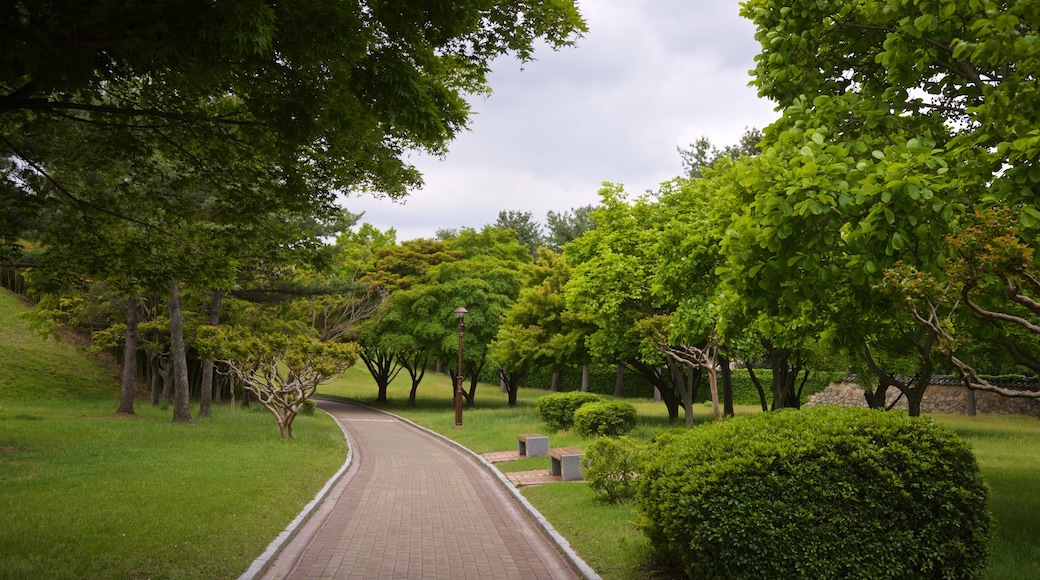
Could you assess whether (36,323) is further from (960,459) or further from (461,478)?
(960,459)

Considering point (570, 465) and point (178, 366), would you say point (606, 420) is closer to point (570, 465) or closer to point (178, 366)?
point (570, 465)

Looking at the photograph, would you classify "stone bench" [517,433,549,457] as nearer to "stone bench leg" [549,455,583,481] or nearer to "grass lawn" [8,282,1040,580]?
"grass lawn" [8,282,1040,580]

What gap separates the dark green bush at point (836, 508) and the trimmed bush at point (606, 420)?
12813 mm

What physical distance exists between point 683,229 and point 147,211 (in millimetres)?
12227

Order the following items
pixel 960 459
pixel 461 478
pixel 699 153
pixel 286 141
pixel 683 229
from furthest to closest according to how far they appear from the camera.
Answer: pixel 699 153, pixel 683 229, pixel 461 478, pixel 286 141, pixel 960 459

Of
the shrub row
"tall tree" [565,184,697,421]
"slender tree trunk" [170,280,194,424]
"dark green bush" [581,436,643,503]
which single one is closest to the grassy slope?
"slender tree trunk" [170,280,194,424]

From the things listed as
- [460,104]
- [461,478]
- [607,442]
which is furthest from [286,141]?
[461,478]

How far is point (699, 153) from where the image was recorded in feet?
157

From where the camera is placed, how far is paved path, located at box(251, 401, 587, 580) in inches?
A: 284

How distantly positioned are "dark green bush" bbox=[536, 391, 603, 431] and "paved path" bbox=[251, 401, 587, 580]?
265 inches

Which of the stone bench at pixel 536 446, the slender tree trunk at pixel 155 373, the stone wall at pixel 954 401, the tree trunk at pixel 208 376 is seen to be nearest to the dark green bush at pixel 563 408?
the stone bench at pixel 536 446

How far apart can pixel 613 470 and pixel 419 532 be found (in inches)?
119

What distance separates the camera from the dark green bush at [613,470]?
396 inches

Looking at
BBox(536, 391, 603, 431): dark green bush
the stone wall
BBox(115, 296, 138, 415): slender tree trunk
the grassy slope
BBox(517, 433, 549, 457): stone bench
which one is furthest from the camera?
the stone wall
